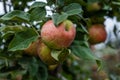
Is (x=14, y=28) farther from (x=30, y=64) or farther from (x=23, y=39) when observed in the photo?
(x=30, y=64)

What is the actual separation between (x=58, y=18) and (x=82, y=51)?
0.52 feet

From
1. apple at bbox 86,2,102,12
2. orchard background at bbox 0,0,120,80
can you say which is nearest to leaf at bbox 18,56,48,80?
orchard background at bbox 0,0,120,80

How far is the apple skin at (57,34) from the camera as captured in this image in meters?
1.06

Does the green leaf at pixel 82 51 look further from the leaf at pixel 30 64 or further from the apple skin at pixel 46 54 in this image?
the leaf at pixel 30 64

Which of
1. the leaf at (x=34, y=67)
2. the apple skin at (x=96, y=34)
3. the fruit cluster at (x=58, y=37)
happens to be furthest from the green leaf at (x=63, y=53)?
the apple skin at (x=96, y=34)

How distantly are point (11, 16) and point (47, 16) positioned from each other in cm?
12

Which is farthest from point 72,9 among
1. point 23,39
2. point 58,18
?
point 23,39

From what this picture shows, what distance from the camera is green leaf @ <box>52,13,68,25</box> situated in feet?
3.47

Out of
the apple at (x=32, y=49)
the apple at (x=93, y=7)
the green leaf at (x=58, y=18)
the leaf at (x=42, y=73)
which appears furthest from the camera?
the apple at (x=93, y=7)

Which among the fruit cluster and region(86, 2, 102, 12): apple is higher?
the fruit cluster

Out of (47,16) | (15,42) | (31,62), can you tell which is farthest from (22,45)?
(31,62)

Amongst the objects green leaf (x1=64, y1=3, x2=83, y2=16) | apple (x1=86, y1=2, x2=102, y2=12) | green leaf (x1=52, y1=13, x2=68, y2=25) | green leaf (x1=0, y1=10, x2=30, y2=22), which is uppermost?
green leaf (x1=64, y1=3, x2=83, y2=16)

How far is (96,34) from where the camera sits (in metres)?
1.44

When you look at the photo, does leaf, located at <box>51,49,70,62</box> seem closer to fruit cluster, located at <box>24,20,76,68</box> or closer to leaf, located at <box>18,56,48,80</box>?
fruit cluster, located at <box>24,20,76,68</box>
